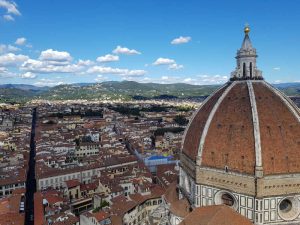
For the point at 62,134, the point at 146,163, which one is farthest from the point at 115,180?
the point at 62,134

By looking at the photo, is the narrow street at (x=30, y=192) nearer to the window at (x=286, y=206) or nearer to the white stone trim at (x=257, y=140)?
the window at (x=286, y=206)

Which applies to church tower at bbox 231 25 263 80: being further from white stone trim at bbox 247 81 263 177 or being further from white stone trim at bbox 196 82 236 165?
white stone trim at bbox 247 81 263 177

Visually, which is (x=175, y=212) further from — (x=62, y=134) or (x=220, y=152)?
(x=62, y=134)

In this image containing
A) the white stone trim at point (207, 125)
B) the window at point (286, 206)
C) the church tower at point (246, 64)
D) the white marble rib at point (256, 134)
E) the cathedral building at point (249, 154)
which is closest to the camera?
the white marble rib at point (256, 134)

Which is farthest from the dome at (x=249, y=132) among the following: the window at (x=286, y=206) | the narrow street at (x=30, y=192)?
the narrow street at (x=30, y=192)

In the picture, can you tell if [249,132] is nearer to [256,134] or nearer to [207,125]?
[256,134]

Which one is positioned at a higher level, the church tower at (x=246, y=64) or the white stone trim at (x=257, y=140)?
the church tower at (x=246, y=64)
